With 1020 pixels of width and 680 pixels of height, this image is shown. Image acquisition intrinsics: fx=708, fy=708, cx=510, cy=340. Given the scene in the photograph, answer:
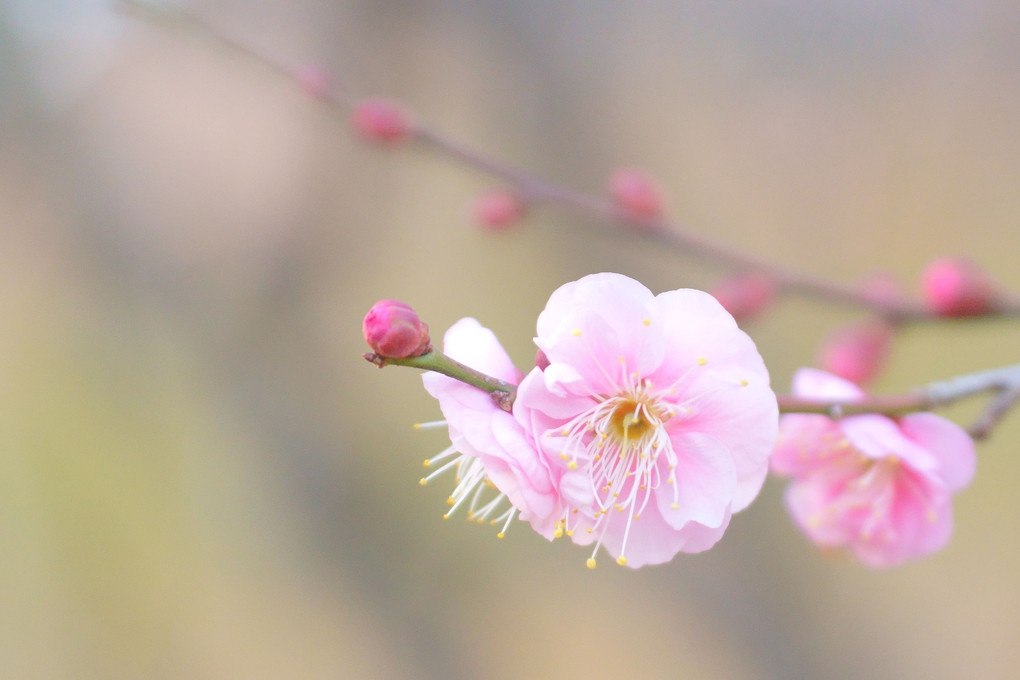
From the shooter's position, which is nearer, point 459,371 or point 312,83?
point 459,371

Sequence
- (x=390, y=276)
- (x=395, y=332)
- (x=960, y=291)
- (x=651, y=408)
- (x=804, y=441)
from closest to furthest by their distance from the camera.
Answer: (x=395, y=332) → (x=651, y=408) → (x=804, y=441) → (x=960, y=291) → (x=390, y=276)

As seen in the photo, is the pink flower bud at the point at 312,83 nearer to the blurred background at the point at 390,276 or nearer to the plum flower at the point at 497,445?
the plum flower at the point at 497,445

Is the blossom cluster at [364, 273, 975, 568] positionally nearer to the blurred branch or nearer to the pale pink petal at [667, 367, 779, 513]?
the pale pink petal at [667, 367, 779, 513]

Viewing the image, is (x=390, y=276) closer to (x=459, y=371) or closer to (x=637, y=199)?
(x=637, y=199)

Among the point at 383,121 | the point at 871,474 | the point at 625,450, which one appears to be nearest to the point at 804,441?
the point at 871,474

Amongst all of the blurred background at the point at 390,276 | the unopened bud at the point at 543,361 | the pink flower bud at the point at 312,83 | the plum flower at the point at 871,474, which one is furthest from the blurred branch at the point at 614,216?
the blurred background at the point at 390,276

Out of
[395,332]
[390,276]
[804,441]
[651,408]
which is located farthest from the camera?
[390,276]
